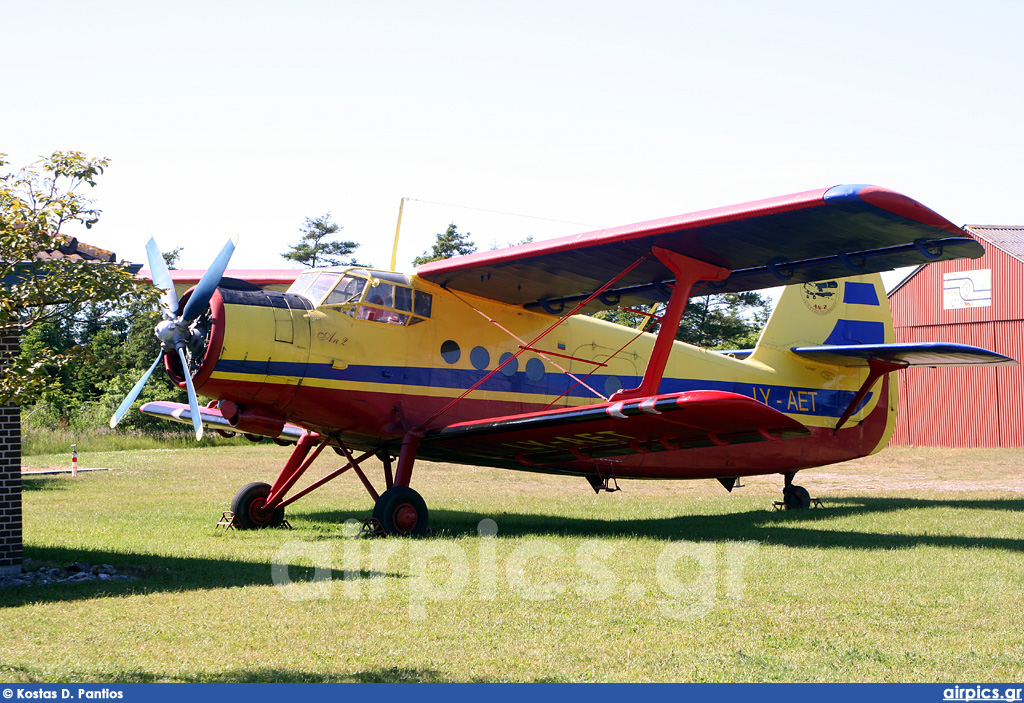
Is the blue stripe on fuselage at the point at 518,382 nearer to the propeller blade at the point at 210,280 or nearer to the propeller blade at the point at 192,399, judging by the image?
the propeller blade at the point at 192,399

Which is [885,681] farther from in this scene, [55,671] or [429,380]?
[429,380]

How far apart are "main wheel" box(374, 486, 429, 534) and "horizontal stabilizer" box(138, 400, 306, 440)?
2511 mm

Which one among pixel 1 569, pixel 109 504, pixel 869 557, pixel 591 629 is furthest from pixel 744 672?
pixel 109 504

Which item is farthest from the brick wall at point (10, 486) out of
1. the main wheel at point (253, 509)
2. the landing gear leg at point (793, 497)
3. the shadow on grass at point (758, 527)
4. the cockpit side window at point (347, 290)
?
the landing gear leg at point (793, 497)

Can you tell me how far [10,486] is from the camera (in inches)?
340

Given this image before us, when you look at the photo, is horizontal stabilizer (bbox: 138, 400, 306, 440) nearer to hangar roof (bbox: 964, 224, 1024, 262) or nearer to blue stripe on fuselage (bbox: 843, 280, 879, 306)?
blue stripe on fuselage (bbox: 843, 280, 879, 306)

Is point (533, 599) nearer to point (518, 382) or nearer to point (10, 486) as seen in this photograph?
point (10, 486)

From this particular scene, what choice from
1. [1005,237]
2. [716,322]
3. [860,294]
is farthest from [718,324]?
[860,294]

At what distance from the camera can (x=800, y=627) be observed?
6457mm

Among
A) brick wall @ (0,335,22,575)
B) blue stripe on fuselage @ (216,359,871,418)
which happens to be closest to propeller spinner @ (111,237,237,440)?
blue stripe on fuselage @ (216,359,871,418)

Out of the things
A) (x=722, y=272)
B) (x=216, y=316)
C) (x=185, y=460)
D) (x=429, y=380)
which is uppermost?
(x=722, y=272)

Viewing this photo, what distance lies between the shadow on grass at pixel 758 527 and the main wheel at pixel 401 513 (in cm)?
75

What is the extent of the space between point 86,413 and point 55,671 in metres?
37.2

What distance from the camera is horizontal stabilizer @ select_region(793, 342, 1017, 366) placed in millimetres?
13820
